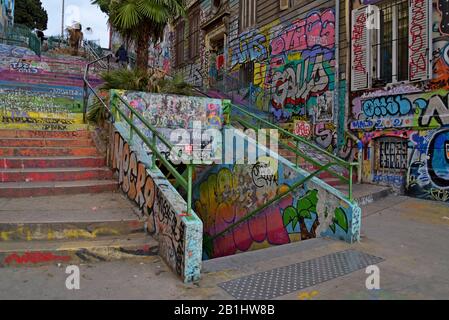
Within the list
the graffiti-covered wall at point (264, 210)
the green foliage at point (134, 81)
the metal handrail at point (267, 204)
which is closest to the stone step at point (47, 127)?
the green foliage at point (134, 81)

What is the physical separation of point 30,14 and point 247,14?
34.7 m

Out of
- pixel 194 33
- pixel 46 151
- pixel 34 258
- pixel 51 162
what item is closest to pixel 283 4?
pixel 194 33

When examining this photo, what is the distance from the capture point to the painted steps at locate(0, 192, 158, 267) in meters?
3.66

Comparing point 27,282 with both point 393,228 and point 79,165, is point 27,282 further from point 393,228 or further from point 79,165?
point 393,228

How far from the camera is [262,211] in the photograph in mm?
6621

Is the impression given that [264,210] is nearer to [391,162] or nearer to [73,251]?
[73,251]

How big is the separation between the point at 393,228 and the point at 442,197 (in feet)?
9.38

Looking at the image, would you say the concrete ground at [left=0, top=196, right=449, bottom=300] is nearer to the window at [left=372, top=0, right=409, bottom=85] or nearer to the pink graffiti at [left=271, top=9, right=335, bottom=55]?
the window at [left=372, top=0, right=409, bottom=85]

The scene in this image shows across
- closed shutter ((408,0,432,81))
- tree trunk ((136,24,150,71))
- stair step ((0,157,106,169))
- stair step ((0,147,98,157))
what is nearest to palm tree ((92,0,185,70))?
tree trunk ((136,24,150,71))

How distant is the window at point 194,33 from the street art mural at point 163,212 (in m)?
15.1

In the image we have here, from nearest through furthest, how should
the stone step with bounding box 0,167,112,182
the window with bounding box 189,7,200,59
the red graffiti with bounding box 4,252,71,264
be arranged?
the red graffiti with bounding box 4,252,71,264
the stone step with bounding box 0,167,112,182
the window with bounding box 189,7,200,59

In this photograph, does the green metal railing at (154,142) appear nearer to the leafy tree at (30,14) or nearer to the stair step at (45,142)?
the stair step at (45,142)

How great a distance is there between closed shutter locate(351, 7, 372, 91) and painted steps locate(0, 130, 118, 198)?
23.1ft
